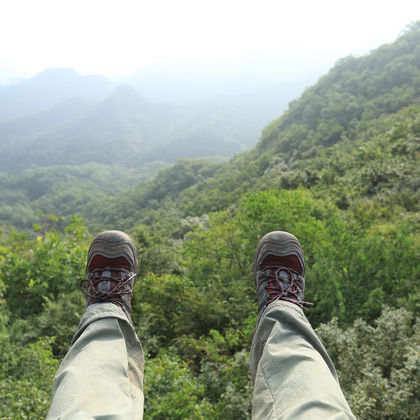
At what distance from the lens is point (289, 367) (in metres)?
1.61

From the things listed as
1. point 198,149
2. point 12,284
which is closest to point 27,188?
point 198,149

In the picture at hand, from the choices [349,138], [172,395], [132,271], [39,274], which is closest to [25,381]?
[172,395]

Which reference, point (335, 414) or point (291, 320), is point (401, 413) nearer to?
point (291, 320)

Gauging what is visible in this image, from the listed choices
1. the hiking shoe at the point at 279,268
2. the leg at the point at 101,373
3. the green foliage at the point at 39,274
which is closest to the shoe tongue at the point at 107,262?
the leg at the point at 101,373

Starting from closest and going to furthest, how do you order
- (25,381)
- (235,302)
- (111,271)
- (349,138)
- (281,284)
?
(281,284)
(111,271)
(25,381)
(235,302)
(349,138)

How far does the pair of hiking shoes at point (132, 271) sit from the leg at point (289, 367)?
0.02 m

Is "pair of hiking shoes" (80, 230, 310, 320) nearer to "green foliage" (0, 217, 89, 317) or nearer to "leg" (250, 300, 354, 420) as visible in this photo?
"leg" (250, 300, 354, 420)

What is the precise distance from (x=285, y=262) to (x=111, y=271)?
1573mm

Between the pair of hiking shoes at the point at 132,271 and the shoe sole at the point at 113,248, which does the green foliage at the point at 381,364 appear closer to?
the pair of hiking shoes at the point at 132,271

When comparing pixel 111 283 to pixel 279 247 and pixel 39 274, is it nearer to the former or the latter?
pixel 279 247

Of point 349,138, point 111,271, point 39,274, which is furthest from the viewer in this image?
point 349,138

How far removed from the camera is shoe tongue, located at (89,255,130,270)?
107 inches

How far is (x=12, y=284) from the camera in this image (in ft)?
18.4

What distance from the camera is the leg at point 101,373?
140cm
